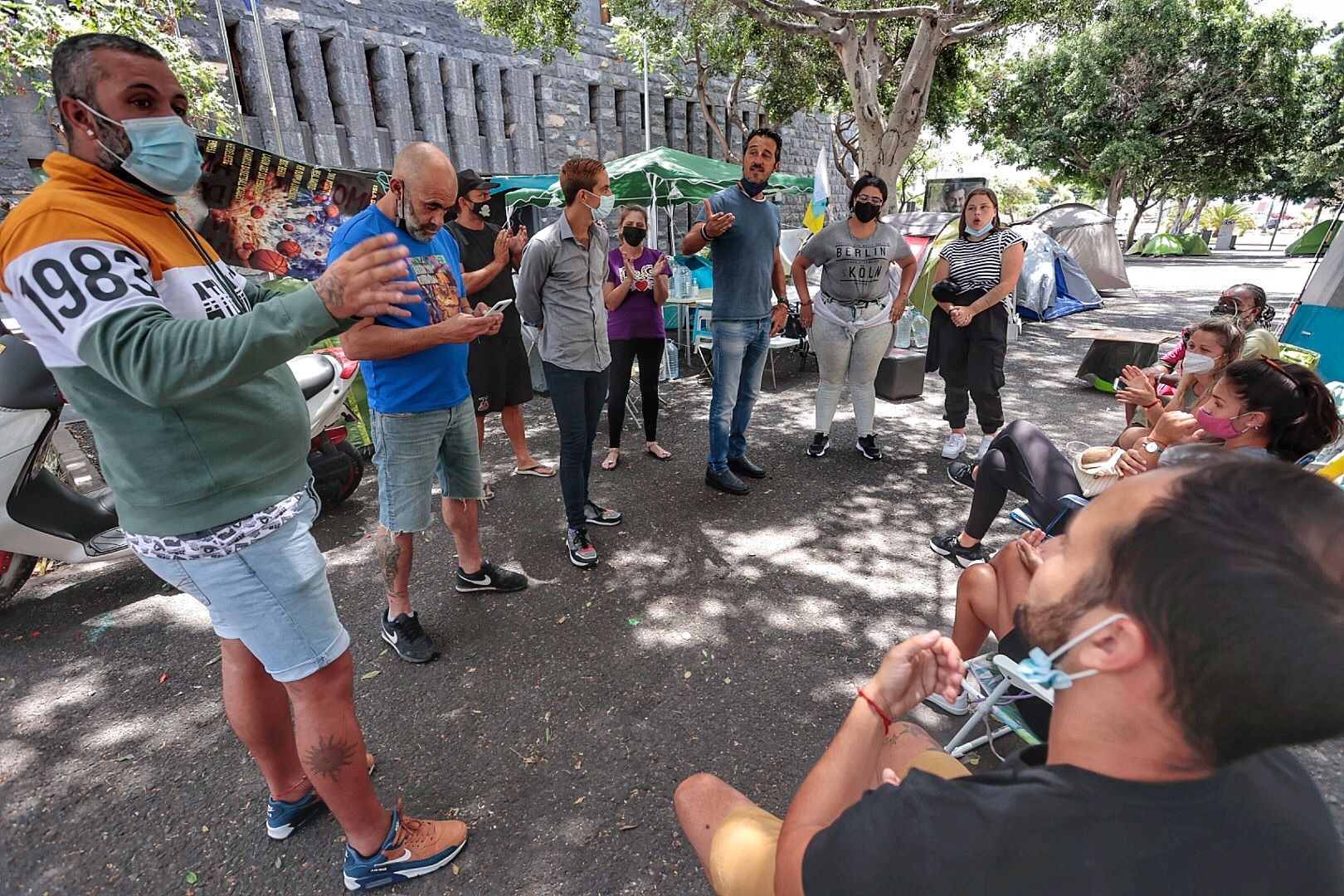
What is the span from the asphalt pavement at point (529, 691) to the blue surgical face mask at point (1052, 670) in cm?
21

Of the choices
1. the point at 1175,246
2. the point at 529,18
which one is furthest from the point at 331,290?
the point at 1175,246

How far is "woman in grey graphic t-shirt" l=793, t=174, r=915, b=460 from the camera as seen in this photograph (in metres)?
4.14

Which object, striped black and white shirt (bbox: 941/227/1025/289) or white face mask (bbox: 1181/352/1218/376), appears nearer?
white face mask (bbox: 1181/352/1218/376)

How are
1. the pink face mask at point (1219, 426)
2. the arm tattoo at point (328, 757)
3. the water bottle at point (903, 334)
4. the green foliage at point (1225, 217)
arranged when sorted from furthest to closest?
the green foliage at point (1225, 217) → the water bottle at point (903, 334) → the pink face mask at point (1219, 426) → the arm tattoo at point (328, 757)

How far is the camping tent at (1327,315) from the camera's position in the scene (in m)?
5.44

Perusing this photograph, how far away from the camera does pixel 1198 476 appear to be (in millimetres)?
731

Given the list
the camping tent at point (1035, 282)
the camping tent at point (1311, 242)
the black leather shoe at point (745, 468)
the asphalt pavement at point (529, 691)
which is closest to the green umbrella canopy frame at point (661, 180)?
the camping tent at point (1035, 282)

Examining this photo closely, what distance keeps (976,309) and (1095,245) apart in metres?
12.2

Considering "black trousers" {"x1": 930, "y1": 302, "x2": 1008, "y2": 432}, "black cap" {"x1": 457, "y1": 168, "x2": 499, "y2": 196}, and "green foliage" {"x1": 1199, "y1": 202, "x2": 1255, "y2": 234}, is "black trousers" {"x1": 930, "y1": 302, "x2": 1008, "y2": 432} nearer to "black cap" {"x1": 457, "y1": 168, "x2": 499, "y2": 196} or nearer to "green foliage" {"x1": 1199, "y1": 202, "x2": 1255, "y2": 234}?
"black cap" {"x1": 457, "y1": 168, "x2": 499, "y2": 196}

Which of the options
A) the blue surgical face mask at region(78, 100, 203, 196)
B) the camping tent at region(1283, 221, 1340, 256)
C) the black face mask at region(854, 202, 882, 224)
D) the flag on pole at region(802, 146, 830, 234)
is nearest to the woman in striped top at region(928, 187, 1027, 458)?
the black face mask at region(854, 202, 882, 224)

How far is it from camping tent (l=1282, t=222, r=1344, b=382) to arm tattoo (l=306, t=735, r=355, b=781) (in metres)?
7.31

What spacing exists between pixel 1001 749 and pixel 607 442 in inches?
139

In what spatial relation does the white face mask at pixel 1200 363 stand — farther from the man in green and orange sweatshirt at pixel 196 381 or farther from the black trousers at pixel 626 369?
the man in green and orange sweatshirt at pixel 196 381

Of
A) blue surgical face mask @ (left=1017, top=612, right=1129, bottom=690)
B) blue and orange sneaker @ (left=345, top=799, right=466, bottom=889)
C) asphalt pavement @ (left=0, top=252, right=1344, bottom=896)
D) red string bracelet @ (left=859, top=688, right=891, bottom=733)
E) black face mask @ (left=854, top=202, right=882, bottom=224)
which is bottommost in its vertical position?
asphalt pavement @ (left=0, top=252, right=1344, bottom=896)
